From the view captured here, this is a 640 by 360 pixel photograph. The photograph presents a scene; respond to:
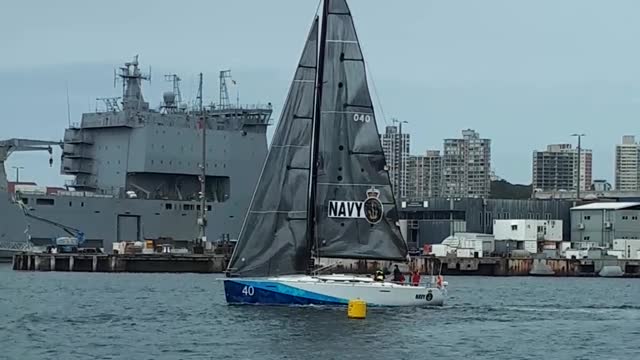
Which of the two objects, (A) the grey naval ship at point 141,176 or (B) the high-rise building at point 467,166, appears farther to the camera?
(B) the high-rise building at point 467,166

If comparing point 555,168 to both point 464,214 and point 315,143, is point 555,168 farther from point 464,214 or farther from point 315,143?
point 315,143

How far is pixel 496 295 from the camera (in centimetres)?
5631

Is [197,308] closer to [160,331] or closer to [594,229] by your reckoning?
[160,331]

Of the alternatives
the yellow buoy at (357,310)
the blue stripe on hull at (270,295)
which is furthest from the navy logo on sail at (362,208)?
the yellow buoy at (357,310)

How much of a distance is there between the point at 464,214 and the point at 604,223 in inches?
404

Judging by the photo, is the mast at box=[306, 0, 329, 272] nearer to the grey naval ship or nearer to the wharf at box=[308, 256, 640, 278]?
the wharf at box=[308, 256, 640, 278]

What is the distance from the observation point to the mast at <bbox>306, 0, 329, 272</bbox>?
38.0m

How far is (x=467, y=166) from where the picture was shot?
181250 mm

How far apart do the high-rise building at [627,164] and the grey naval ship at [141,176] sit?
97.0 meters

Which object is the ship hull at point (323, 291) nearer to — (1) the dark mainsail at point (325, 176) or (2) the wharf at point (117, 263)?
(1) the dark mainsail at point (325, 176)

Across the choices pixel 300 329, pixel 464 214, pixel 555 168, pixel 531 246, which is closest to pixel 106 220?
pixel 464 214

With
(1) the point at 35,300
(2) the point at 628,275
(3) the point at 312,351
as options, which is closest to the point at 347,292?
(3) the point at 312,351

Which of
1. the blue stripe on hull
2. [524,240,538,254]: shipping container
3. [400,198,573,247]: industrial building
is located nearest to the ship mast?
[400,198,573,247]: industrial building

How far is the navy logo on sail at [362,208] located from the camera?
38.2 meters
